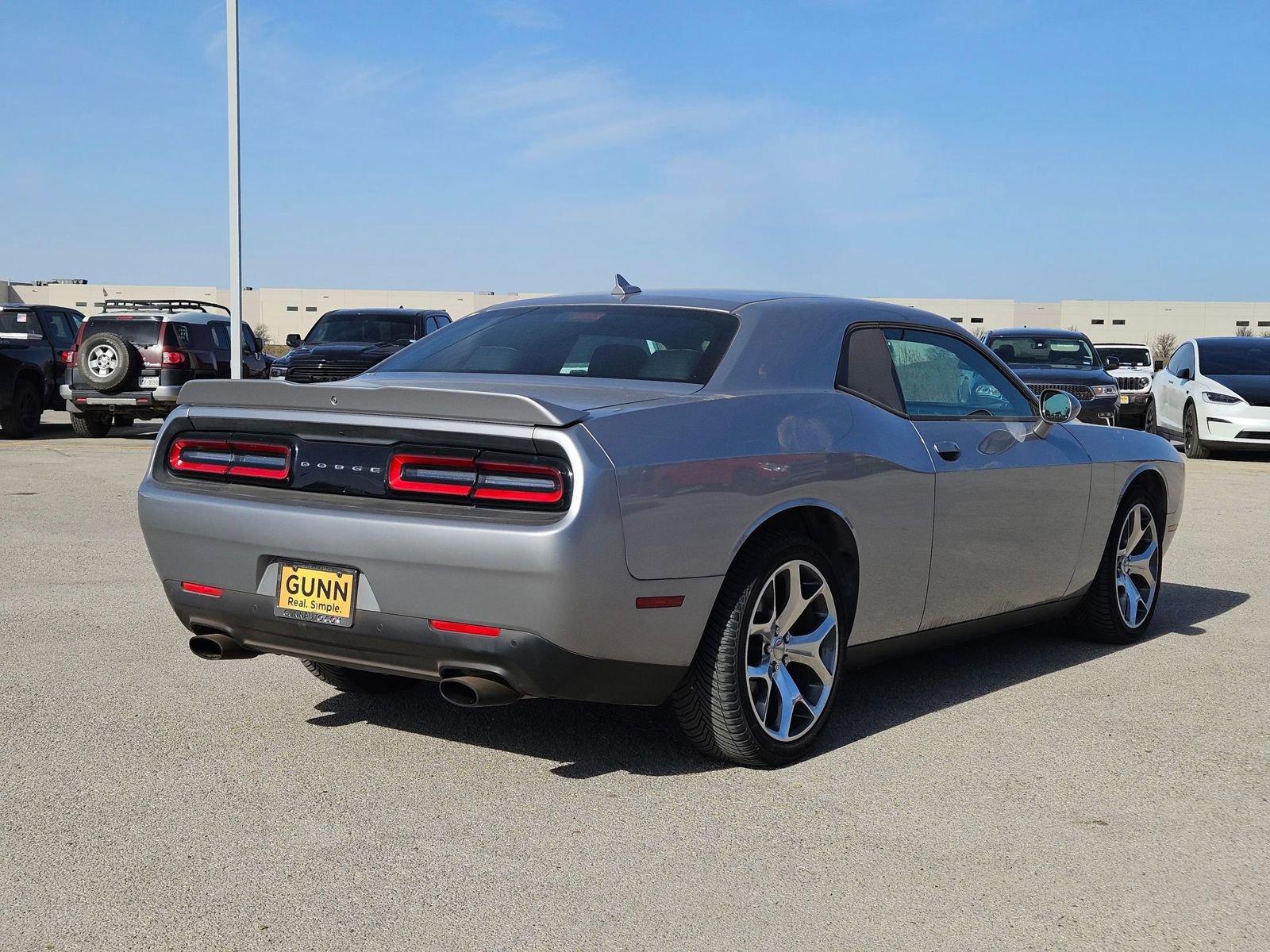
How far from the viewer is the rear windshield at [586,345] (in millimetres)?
4676

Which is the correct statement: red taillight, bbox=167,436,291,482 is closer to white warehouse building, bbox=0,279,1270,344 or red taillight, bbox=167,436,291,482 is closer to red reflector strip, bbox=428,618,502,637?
red reflector strip, bbox=428,618,502,637

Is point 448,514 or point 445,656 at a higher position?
point 448,514

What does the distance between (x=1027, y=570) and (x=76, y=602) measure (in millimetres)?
4466

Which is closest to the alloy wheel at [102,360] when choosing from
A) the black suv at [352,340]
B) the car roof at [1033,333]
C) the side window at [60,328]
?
the black suv at [352,340]

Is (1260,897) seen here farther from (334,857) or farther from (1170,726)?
(334,857)

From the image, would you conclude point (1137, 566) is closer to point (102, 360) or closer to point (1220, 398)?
point (1220, 398)

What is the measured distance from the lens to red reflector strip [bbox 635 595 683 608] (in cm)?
397

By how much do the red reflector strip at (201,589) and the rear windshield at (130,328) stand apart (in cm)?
1487

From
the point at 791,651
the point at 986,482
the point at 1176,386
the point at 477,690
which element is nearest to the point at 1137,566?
the point at 986,482

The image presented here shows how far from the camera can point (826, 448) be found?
4.62 metres

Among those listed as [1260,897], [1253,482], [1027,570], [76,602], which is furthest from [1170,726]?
[1253,482]

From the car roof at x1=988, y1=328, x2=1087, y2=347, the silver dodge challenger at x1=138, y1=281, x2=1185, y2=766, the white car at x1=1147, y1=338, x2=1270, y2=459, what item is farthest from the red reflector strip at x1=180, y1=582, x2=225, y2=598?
the white car at x1=1147, y1=338, x2=1270, y2=459

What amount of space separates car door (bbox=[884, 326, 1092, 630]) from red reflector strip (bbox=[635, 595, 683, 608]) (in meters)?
1.40

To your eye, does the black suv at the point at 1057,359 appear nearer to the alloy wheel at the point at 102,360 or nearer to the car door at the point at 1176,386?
the car door at the point at 1176,386
